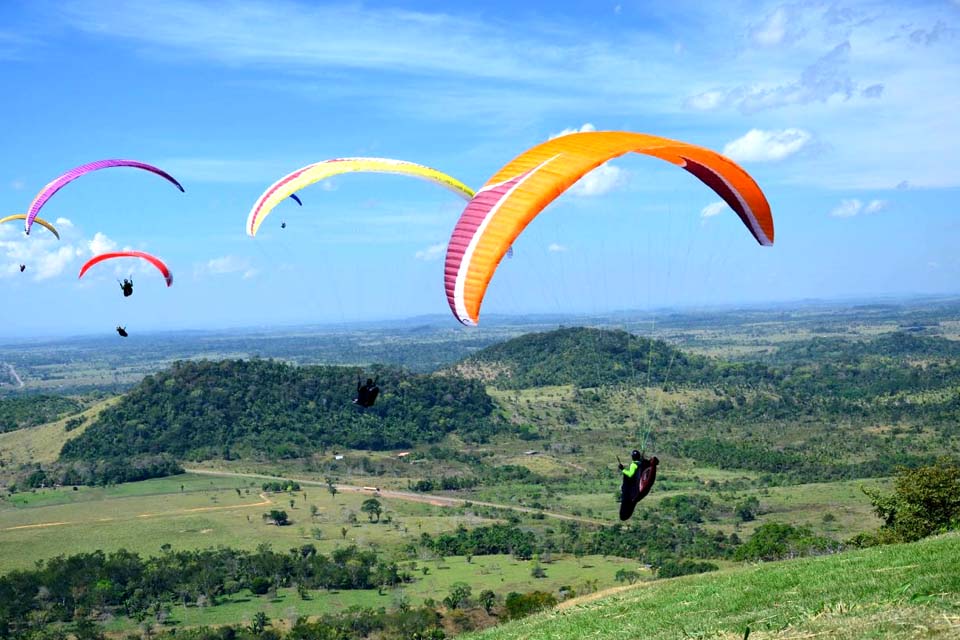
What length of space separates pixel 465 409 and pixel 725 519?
6949 cm

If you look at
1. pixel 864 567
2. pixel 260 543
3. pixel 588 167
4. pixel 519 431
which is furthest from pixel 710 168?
pixel 519 431

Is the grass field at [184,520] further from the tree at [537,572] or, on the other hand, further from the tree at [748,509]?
the tree at [748,509]

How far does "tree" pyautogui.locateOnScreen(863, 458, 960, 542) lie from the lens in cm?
3528

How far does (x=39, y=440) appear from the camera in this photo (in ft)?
420

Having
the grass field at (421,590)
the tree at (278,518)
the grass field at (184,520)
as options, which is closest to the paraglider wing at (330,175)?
the grass field at (421,590)

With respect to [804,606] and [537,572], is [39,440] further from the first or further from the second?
[804,606]

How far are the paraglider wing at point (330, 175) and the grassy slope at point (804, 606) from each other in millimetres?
10786

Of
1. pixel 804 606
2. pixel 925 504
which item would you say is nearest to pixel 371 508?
pixel 925 504

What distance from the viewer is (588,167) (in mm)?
16484

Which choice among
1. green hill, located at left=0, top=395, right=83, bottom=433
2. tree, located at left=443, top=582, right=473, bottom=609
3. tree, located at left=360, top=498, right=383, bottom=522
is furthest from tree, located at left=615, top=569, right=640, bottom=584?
green hill, located at left=0, top=395, right=83, bottom=433

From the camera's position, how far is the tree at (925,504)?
35.3 meters

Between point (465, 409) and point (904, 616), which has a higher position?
point (904, 616)

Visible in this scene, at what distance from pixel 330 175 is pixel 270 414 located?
11183 cm

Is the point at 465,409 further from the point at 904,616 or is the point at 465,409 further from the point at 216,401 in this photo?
the point at 904,616
